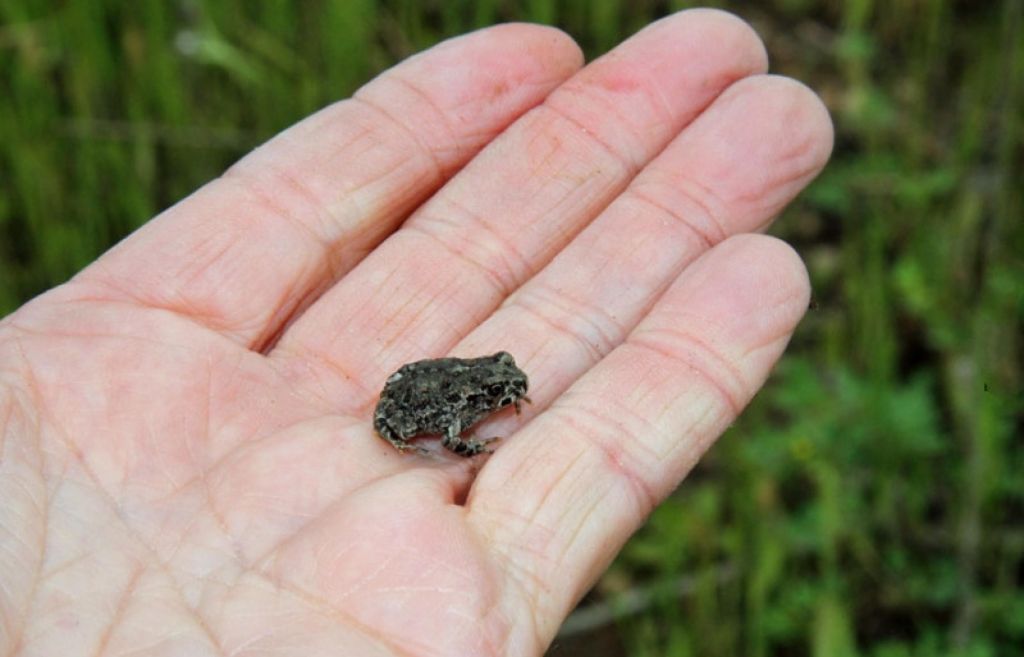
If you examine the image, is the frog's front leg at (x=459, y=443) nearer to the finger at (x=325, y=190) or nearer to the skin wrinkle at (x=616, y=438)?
the skin wrinkle at (x=616, y=438)

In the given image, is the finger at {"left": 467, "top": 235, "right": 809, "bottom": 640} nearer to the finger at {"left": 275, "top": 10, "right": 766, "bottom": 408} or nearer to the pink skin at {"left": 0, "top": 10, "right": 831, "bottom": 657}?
the pink skin at {"left": 0, "top": 10, "right": 831, "bottom": 657}

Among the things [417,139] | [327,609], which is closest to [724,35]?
[417,139]

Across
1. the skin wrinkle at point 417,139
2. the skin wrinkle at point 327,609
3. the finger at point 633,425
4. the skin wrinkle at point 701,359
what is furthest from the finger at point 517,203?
the skin wrinkle at point 327,609

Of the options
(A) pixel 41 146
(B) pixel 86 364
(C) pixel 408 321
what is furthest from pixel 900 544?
(A) pixel 41 146

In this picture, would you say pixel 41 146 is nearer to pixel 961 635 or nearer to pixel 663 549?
pixel 663 549

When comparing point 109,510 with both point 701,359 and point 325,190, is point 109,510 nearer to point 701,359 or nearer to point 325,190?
point 325,190

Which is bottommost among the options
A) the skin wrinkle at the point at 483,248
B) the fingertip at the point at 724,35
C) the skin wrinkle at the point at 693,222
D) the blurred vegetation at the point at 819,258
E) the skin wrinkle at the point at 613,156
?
the blurred vegetation at the point at 819,258
